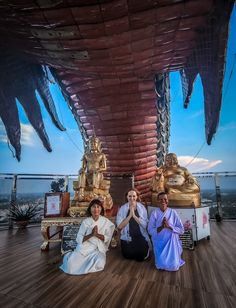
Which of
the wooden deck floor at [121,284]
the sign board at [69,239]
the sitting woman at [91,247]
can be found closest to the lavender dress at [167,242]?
the wooden deck floor at [121,284]

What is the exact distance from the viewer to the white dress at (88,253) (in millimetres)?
1604

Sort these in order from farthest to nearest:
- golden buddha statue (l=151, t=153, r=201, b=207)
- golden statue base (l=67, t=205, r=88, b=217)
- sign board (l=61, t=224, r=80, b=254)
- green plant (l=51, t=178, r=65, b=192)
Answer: green plant (l=51, t=178, r=65, b=192) < golden buddha statue (l=151, t=153, r=201, b=207) < golden statue base (l=67, t=205, r=88, b=217) < sign board (l=61, t=224, r=80, b=254)

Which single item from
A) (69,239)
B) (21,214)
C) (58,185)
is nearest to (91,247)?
(69,239)

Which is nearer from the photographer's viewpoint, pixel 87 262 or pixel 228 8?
pixel 87 262

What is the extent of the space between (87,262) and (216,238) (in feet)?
7.00

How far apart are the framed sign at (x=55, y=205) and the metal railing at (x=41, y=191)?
5.39 ft

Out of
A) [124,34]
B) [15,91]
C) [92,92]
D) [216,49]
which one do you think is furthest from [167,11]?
[15,91]

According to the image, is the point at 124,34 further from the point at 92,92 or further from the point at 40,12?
the point at 92,92

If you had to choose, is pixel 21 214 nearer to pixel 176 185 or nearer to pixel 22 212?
pixel 22 212

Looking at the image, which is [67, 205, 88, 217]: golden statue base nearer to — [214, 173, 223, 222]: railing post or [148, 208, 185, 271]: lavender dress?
[148, 208, 185, 271]: lavender dress

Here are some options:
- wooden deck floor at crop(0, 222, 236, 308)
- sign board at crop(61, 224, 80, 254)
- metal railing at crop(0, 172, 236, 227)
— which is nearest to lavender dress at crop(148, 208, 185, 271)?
wooden deck floor at crop(0, 222, 236, 308)

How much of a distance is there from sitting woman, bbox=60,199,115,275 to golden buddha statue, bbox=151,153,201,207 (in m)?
1.33

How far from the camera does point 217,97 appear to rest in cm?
385

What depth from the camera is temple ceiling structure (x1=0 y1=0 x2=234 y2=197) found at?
7.83 feet
